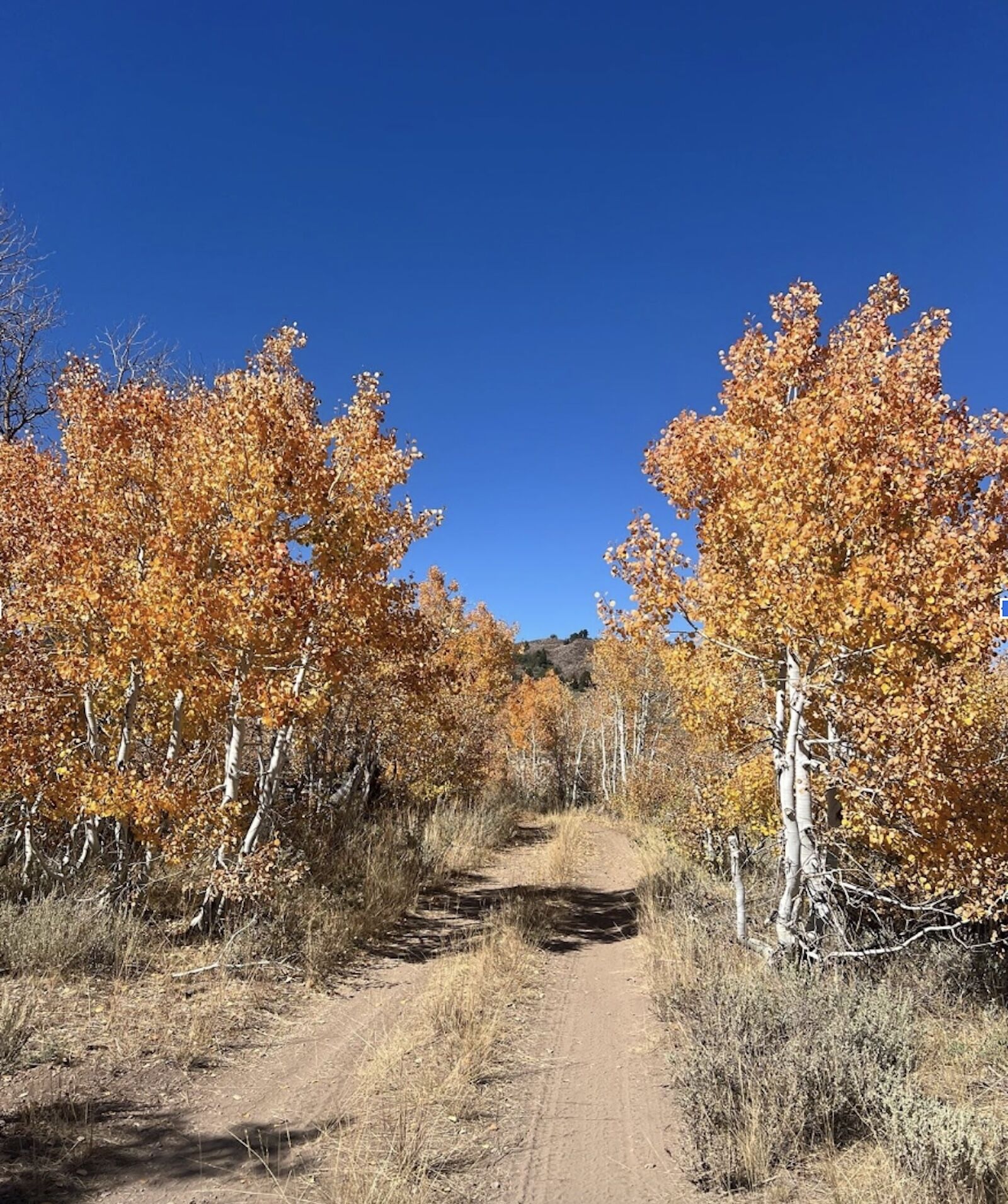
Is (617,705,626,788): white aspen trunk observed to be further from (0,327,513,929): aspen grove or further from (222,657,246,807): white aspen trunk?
(222,657,246,807): white aspen trunk

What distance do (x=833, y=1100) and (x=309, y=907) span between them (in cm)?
711

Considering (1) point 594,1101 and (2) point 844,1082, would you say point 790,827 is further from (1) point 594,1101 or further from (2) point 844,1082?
(1) point 594,1101

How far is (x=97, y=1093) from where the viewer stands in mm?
5562

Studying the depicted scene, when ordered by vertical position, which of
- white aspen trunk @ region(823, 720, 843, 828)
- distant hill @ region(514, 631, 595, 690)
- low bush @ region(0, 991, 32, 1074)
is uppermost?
distant hill @ region(514, 631, 595, 690)

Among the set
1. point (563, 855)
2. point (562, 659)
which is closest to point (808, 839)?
point (563, 855)

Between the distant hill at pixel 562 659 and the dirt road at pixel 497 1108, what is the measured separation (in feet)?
189

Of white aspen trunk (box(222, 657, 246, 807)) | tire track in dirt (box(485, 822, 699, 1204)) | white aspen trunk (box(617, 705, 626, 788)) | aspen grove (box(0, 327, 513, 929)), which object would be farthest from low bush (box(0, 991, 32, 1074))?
white aspen trunk (box(617, 705, 626, 788))

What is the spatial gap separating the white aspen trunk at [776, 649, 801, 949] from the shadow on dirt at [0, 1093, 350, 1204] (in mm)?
5352

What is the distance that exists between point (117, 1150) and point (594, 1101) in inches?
144

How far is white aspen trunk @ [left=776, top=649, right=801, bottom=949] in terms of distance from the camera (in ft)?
27.4

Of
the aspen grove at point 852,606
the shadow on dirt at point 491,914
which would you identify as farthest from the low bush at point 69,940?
the aspen grove at point 852,606

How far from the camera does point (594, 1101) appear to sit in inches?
240

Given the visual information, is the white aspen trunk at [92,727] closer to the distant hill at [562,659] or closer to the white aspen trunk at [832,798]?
the white aspen trunk at [832,798]

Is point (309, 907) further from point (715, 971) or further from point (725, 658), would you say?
point (725, 658)
